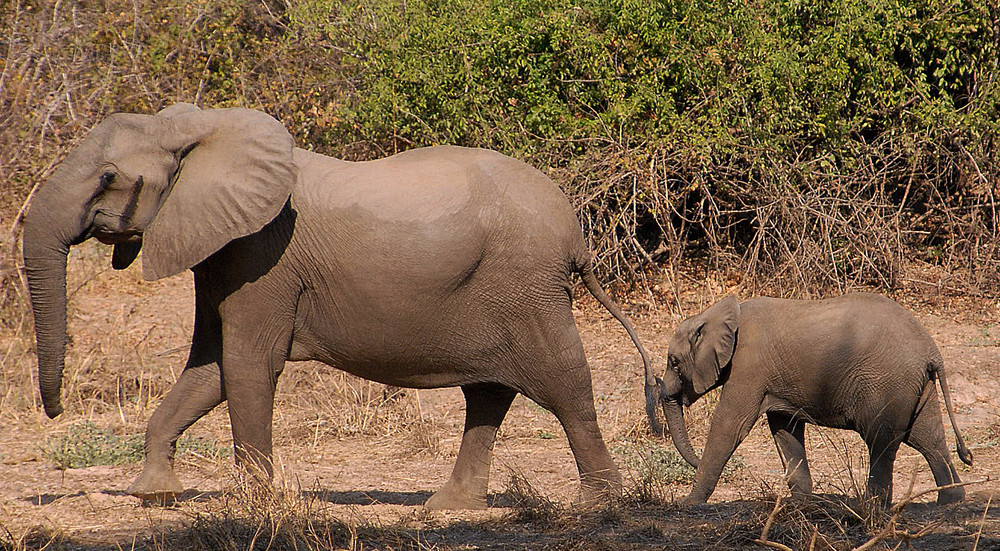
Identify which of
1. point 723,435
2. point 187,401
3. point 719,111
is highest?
point 719,111

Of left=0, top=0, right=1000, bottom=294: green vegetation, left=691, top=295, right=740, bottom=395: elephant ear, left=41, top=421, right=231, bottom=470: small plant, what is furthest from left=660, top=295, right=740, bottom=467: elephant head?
left=0, top=0, right=1000, bottom=294: green vegetation

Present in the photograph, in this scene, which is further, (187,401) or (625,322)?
(625,322)

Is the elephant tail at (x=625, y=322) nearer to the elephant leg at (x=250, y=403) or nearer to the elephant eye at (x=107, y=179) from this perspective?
the elephant leg at (x=250, y=403)

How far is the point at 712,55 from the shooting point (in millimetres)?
11602

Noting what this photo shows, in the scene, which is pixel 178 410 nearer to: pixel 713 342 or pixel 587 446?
pixel 587 446

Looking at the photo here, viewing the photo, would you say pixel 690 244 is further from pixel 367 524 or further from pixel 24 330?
pixel 367 524

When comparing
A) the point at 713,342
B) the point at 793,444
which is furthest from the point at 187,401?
the point at 793,444

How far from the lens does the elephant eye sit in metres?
5.59

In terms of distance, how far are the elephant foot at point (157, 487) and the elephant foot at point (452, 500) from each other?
133 centimetres

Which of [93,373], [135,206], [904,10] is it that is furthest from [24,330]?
[904,10]

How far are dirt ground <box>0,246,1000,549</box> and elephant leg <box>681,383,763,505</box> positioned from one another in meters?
0.15

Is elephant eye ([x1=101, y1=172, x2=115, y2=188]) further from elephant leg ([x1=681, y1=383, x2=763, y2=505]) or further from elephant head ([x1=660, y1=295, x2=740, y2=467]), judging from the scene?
elephant leg ([x1=681, y1=383, x2=763, y2=505])

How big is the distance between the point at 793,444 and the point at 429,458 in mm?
2650

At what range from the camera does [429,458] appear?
824cm
